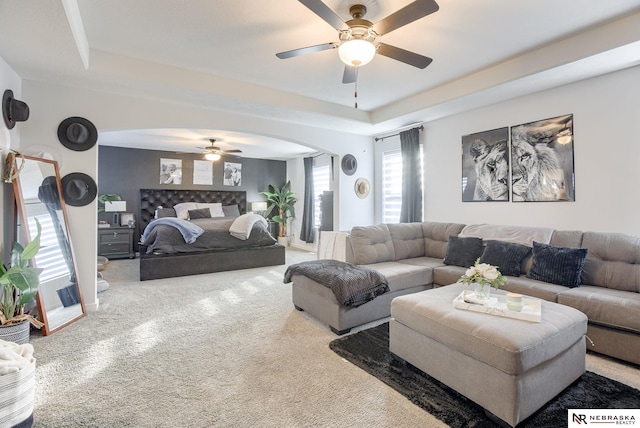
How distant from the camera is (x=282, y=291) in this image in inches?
163

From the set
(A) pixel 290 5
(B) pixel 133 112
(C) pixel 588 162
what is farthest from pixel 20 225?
(C) pixel 588 162

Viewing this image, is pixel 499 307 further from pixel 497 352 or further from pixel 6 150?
pixel 6 150

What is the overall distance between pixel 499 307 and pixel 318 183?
5.93 meters

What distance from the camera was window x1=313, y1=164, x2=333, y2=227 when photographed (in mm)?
7352

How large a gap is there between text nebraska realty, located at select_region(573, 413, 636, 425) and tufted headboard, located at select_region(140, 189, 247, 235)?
749cm

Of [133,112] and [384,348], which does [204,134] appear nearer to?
[133,112]

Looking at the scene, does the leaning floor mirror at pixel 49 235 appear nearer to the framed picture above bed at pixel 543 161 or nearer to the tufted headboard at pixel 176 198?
the tufted headboard at pixel 176 198

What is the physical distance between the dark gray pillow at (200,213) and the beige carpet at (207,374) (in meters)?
3.64

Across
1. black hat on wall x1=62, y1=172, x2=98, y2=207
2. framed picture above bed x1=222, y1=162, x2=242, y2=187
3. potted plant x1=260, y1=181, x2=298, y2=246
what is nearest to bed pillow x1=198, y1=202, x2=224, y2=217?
framed picture above bed x1=222, y1=162, x2=242, y2=187

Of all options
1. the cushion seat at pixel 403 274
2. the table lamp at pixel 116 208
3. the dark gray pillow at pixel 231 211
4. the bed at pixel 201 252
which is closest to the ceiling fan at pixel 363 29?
the cushion seat at pixel 403 274

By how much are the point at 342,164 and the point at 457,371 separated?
13.2 feet

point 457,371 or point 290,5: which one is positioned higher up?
point 290,5

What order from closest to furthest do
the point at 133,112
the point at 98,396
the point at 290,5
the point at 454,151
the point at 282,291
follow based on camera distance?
the point at 98,396, the point at 290,5, the point at 133,112, the point at 282,291, the point at 454,151

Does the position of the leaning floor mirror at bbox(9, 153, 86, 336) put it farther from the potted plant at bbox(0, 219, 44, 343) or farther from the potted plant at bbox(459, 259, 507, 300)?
the potted plant at bbox(459, 259, 507, 300)
